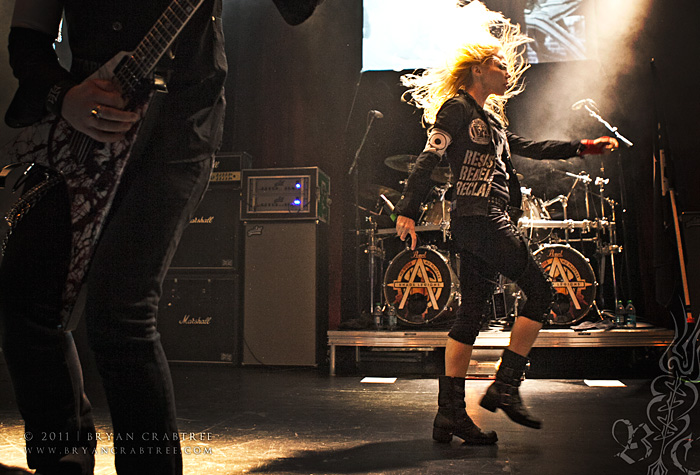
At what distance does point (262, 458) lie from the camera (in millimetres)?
1659

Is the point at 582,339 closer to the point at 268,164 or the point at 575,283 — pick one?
the point at 575,283

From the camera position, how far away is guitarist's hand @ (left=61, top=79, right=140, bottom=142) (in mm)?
949

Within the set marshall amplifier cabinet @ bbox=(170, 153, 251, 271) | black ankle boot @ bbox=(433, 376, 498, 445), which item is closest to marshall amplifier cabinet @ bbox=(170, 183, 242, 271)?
marshall amplifier cabinet @ bbox=(170, 153, 251, 271)

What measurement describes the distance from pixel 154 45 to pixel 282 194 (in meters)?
3.79

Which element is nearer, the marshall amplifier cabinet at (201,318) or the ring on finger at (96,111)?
the ring on finger at (96,111)

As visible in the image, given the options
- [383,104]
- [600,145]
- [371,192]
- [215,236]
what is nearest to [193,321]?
[215,236]

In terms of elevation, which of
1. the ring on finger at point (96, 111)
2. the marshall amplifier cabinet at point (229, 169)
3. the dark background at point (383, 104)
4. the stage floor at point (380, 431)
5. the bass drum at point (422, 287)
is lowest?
the stage floor at point (380, 431)

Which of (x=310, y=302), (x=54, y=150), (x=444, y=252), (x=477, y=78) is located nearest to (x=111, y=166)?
(x=54, y=150)

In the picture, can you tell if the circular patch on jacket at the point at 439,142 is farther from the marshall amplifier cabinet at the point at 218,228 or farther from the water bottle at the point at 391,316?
the marshall amplifier cabinet at the point at 218,228

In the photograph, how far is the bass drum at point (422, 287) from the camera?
4.51 metres

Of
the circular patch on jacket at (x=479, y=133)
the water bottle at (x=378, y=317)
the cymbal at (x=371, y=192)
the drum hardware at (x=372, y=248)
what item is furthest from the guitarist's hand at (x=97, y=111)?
the cymbal at (x=371, y=192)

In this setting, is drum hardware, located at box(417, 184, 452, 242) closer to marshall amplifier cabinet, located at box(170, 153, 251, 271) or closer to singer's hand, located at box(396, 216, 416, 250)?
marshall amplifier cabinet, located at box(170, 153, 251, 271)

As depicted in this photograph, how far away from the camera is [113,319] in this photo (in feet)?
3.03

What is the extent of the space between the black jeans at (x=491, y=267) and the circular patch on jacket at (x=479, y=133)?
→ 0.92 feet
